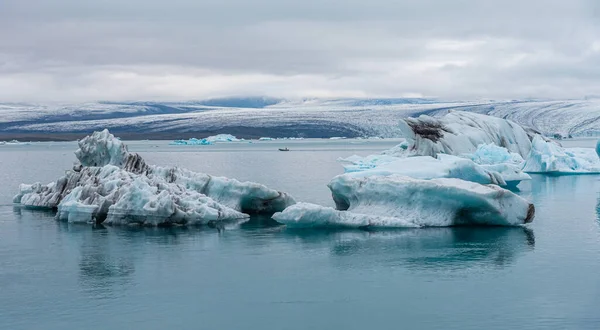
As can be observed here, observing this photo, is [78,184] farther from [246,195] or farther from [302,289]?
[302,289]

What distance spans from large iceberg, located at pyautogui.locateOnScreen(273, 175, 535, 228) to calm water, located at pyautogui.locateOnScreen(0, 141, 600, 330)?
27cm

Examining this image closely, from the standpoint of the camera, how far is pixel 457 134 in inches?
958

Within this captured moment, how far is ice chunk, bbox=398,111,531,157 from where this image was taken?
23531mm

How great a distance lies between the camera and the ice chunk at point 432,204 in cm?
1147

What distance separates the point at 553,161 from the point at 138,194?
15.8 m

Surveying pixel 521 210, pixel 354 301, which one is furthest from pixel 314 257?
pixel 521 210

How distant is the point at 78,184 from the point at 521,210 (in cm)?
774

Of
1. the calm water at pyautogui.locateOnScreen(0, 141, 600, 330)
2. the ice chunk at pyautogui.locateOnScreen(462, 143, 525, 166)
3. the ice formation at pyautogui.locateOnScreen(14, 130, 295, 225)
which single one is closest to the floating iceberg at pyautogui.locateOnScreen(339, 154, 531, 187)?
the ice formation at pyautogui.locateOnScreen(14, 130, 295, 225)

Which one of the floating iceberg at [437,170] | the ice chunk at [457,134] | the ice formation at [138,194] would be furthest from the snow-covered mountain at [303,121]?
the ice formation at [138,194]

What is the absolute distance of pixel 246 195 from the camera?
1374cm

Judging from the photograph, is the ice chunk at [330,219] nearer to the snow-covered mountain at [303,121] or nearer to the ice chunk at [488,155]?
the ice chunk at [488,155]

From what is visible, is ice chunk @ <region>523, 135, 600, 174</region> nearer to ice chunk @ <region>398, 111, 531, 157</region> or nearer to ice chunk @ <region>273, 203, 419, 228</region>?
ice chunk @ <region>398, 111, 531, 157</region>

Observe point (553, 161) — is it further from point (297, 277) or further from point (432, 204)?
point (297, 277)

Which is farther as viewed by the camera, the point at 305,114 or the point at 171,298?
the point at 305,114
